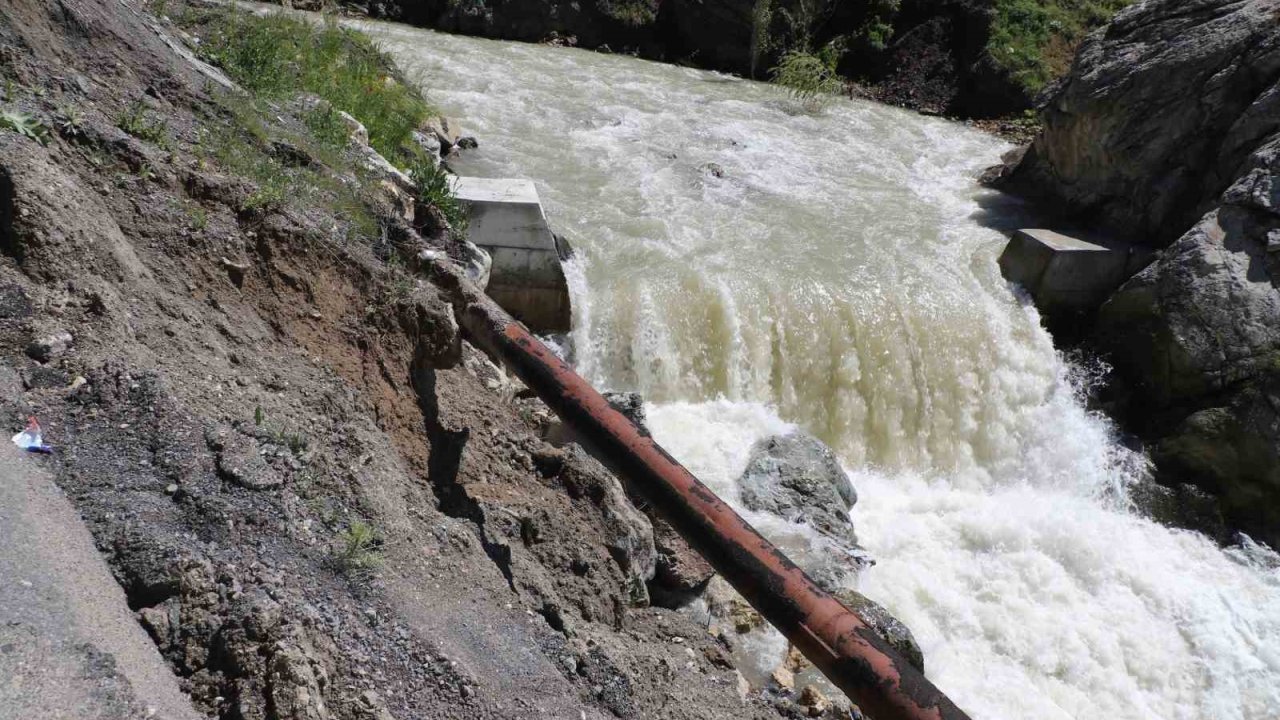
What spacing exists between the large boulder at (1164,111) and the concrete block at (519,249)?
7623mm

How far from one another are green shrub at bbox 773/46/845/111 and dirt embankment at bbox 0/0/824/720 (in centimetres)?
1274

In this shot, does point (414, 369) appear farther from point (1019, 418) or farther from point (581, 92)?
point (581, 92)

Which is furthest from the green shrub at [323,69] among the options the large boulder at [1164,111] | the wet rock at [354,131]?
the large boulder at [1164,111]

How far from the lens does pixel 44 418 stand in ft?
7.96

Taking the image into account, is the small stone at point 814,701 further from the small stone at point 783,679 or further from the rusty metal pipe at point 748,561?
the rusty metal pipe at point 748,561

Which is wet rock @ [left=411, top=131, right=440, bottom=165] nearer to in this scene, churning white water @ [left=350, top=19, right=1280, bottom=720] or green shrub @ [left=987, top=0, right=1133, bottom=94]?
churning white water @ [left=350, top=19, right=1280, bottom=720]

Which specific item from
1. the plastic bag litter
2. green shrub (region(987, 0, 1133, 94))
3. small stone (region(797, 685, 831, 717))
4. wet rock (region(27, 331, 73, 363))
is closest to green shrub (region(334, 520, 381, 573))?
the plastic bag litter

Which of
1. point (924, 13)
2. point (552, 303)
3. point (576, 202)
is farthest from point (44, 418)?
point (924, 13)

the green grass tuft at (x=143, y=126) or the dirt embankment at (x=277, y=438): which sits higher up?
the green grass tuft at (x=143, y=126)

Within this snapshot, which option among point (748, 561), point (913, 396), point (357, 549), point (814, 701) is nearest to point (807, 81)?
point (913, 396)

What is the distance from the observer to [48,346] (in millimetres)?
2592

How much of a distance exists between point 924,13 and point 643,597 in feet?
62.2

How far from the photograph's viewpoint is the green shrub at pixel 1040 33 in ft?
57.5

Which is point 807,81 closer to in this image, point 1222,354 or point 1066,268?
point 1066,268
